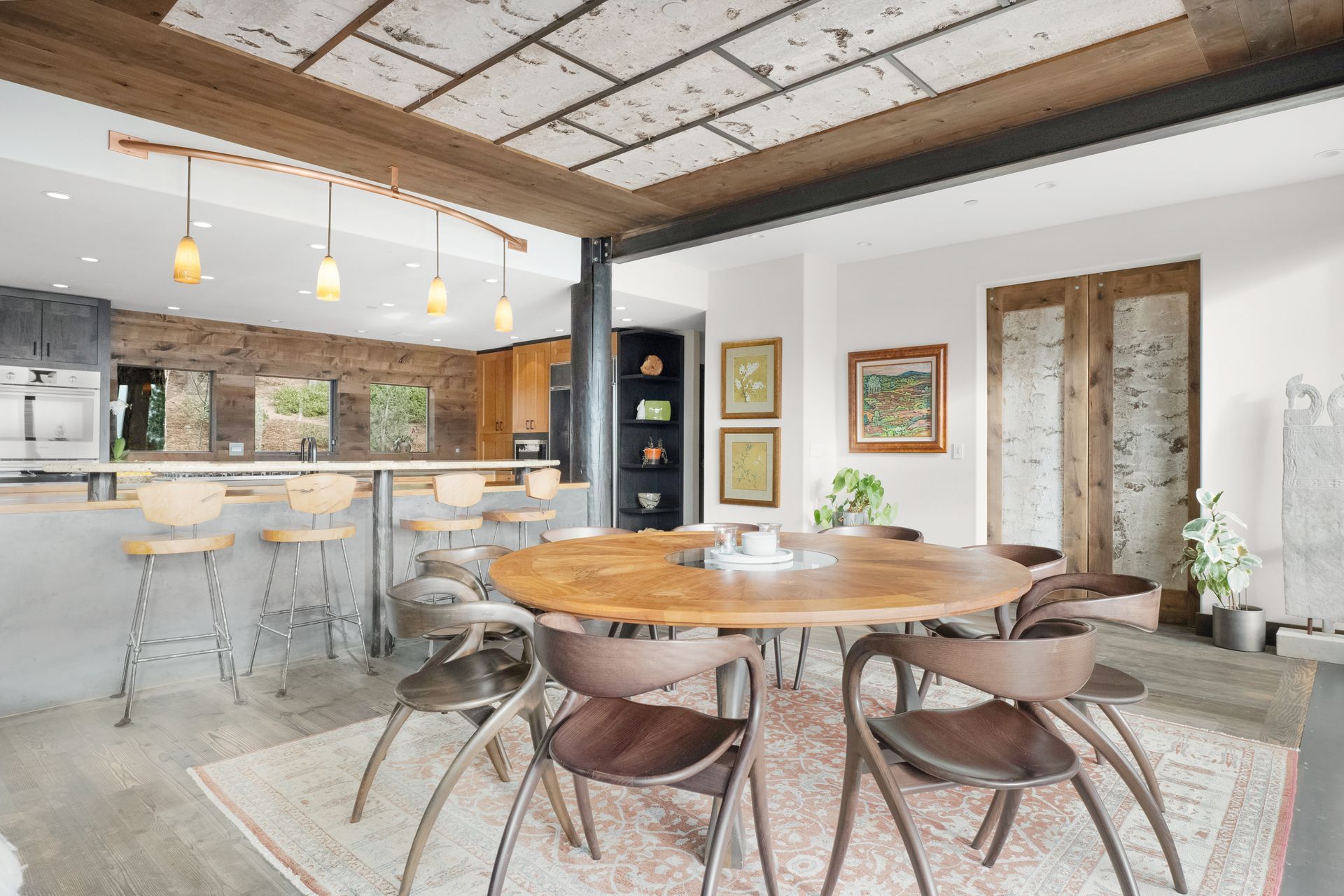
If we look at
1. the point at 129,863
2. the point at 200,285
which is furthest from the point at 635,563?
the point at 200,285

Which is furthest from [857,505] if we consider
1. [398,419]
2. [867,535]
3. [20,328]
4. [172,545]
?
[20,328]

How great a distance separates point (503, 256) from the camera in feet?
16.2

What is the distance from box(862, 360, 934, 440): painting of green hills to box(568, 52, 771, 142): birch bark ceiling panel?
3.06m

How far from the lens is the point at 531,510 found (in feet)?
15.3

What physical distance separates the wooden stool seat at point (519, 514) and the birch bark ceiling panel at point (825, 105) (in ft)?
8.28

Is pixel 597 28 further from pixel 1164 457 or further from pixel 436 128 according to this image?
pixel 1164 457

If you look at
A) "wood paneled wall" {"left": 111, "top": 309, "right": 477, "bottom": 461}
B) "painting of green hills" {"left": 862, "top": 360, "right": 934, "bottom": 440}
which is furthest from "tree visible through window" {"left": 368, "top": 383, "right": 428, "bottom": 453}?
"painting of green hills" {"left": 862, "top": 360, "right": 934, "bottom": 440}

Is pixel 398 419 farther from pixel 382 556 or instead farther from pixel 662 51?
pixel 662 51

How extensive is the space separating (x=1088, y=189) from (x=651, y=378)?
4.32 meters

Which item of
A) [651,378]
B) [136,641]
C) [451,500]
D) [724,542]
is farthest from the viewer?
[651,378]

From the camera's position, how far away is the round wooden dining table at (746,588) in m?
1.65

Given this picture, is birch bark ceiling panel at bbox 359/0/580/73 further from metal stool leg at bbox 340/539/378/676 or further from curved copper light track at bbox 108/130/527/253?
metal stool leg at bbox 340/539/378/676

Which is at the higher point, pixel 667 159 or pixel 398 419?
pixel 667 159

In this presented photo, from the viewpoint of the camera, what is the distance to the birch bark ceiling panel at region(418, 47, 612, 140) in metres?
2.79
